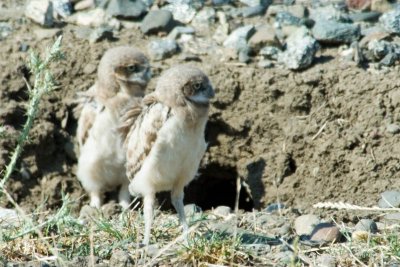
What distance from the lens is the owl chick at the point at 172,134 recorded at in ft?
25.6

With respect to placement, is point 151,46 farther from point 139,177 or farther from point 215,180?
point 139,177

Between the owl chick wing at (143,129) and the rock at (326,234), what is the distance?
1.46 meters

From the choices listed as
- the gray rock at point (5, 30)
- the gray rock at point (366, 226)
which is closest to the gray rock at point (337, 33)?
the gray rock at point (366, 226)

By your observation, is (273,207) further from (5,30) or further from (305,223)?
(5,30)

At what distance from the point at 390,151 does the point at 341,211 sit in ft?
3.43

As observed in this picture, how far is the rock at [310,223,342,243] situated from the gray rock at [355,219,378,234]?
11.8 inches

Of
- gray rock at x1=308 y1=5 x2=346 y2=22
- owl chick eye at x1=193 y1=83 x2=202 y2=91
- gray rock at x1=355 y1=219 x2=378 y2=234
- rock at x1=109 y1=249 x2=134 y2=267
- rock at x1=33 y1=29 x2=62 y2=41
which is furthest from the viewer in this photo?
rock at x1=33 y1=29 x2=62 y2=41

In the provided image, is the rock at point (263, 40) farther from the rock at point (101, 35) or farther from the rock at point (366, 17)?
the rock at point (101, 35)

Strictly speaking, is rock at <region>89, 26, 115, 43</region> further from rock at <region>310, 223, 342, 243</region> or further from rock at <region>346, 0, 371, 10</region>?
rock at <region>310, 223, 342, 243</region>

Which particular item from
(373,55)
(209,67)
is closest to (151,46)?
(209,67)

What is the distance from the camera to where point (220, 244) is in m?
7.01

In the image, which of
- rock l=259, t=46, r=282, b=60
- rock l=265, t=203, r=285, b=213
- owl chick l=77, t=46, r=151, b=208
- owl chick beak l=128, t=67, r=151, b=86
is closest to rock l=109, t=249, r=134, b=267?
rock l=265, t=203, r=285, b=213

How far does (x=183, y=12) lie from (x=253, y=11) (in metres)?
0.78

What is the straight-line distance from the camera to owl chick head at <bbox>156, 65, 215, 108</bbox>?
784 cm
